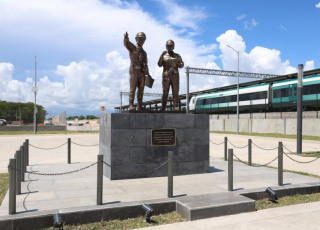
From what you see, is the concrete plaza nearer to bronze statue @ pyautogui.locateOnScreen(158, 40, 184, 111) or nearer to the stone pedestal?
the stone pedestal

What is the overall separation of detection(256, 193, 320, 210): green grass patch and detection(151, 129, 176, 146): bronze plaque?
2.97 m

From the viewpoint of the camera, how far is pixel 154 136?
26.8ft

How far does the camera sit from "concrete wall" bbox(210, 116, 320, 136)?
28.5 meters

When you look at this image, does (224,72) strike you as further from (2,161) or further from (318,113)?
(2,161)

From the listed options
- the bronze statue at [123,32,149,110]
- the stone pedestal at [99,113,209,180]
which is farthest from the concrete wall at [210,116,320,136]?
the bronze statue at [123,32,149,110]

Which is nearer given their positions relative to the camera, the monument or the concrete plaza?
the concrete plaza

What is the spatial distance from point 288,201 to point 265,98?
3008 centimetres

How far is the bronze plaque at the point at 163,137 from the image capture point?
817cm

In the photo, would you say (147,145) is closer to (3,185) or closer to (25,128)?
(3,185)

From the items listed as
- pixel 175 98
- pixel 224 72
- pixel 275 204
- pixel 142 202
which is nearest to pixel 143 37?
pixel 175 98

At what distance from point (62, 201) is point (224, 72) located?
4478cm

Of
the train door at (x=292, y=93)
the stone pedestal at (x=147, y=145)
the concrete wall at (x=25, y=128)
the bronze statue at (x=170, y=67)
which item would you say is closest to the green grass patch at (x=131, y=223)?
the stone pedestal at (x=147, y=145)

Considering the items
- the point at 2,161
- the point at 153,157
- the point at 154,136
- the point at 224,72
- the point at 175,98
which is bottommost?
the point at 2,161

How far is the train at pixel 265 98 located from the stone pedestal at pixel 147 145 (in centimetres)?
2297
